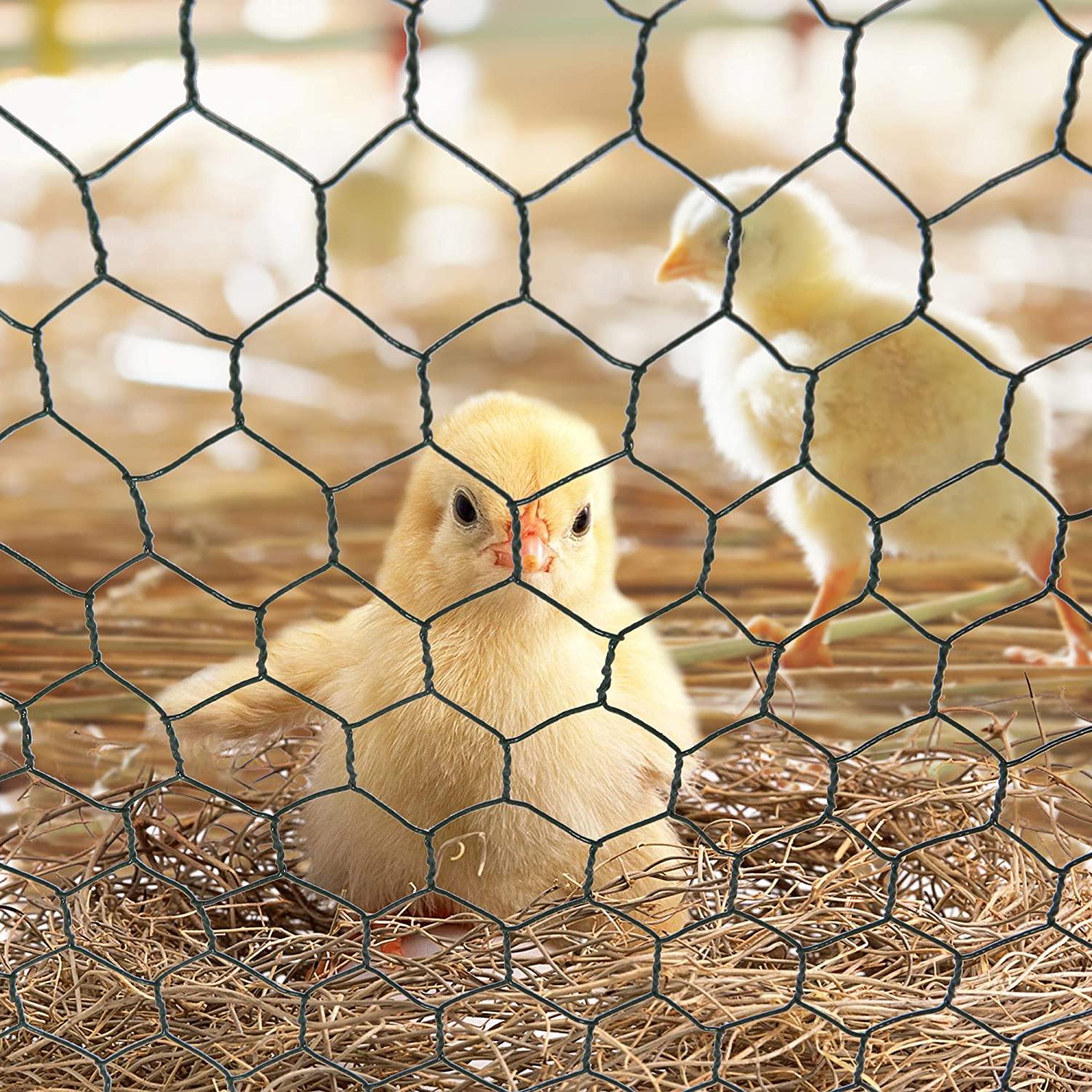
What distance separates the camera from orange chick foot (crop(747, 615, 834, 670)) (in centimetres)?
209

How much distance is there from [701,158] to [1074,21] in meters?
1.38

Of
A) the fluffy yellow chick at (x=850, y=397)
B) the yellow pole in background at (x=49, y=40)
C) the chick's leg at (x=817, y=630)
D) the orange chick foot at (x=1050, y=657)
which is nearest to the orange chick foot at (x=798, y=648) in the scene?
the chick's leg at (x=817, y=630)

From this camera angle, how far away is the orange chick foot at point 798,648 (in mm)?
2086

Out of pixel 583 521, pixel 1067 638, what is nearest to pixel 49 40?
pixel 1067 638

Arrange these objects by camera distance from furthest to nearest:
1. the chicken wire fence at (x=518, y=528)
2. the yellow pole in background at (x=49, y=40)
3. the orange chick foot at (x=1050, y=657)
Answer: the yellow pole in background at (x=49, y=40)
the orange chick foot at (x=1050, y=657)
the chicken wire fence at (x=518, y=528)

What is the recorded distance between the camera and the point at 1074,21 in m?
4.85

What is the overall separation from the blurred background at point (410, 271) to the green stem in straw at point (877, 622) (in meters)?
0.05

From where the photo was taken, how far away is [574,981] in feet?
4.34

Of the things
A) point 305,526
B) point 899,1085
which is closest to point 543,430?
point 899,1085

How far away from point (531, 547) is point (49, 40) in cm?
443

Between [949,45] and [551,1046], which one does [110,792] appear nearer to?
[551,1046]

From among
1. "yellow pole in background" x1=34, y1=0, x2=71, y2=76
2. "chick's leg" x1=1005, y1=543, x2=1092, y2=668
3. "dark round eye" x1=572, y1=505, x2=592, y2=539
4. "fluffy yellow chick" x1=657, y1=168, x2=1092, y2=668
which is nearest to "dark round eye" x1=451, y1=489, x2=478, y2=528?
"dark round eye" x1=572, y1=505, x2=592, y2=539

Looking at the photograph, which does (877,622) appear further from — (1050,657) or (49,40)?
(49,40)

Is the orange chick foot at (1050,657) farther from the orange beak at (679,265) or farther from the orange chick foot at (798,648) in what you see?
the orange beak at (679,265)
